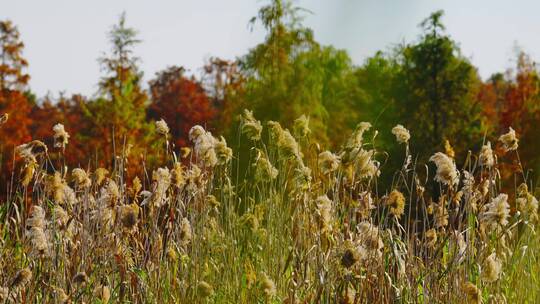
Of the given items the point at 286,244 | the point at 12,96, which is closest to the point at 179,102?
the point at 12,96

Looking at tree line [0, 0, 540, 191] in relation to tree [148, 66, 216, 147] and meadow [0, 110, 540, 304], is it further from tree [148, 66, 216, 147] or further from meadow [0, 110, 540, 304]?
meadow [0, 110, 540, 304]

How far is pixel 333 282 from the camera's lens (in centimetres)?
402

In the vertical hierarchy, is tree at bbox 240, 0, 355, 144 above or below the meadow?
above

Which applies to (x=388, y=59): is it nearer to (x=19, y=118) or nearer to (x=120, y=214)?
(x=19, y=118)

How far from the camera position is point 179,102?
38.6 meters

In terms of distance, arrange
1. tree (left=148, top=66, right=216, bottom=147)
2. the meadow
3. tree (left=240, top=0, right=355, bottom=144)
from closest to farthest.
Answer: the meadow, tree (left=240, top=0, right=355, bottom=144), tree (left=148, top=66, right=216, bottom=147)

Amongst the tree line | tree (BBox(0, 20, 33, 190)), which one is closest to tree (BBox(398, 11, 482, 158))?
the tree line

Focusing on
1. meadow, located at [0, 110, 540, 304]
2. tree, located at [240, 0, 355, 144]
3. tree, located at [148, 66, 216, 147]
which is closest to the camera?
meadow, located at [0, 110, 540, 304]

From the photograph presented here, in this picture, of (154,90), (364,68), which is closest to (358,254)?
(364,68)

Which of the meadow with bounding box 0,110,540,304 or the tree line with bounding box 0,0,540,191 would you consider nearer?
the meadow with bounding box 0,110,540,304

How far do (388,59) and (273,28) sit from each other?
316 inches

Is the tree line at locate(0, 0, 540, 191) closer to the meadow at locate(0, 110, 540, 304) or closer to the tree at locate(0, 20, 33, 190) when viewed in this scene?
the tree at locate(0, 20, 33, 190)

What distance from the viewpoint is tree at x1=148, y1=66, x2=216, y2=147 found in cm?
3734

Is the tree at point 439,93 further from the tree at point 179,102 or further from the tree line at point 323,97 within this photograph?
the tree at point 179,102
